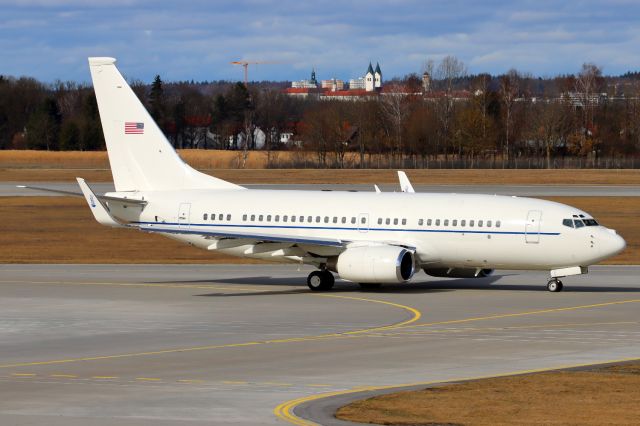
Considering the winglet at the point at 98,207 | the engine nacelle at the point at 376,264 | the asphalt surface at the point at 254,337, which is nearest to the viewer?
the asphalt surface at the point at 254,337

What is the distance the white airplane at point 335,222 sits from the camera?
47.0m

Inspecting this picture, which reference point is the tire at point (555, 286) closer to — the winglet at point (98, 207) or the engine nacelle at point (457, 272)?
the engine nacelle at point (457, 272)

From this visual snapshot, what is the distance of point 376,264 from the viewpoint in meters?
46.6

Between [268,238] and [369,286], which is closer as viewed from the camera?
[268,238]

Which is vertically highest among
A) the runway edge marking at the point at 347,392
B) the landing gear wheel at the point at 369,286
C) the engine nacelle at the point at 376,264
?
the engine nacelle at the point at 376,264

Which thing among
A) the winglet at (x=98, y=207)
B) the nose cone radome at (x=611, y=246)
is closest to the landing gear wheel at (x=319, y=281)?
the winglet at (x=98, y=207)

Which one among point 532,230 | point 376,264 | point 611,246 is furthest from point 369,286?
point 611,246

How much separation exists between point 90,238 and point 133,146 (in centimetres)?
2204

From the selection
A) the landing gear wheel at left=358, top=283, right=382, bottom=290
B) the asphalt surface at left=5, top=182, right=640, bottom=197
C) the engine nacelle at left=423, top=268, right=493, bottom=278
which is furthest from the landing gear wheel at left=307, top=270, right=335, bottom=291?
the asphalt surface at left=5, top=182, right=640, bottom=197

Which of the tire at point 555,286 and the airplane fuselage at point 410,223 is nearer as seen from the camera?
the airplane fuselage at point 410,223

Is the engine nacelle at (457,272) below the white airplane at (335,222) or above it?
below

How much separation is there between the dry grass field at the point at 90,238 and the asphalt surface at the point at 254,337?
8817mm

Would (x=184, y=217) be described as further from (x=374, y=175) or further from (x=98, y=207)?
(x=374, y=175)

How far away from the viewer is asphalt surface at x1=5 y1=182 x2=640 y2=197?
109 meters
